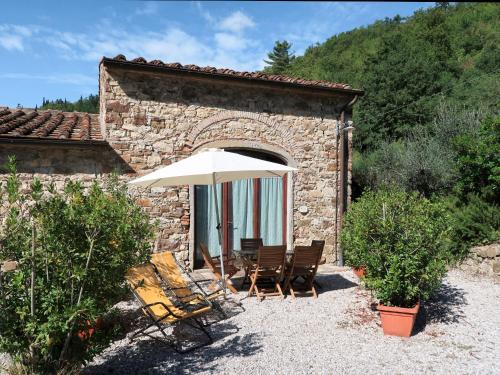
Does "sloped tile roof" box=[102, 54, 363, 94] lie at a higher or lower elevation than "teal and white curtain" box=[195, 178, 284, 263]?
Answer: higher

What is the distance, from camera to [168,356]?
147 inches

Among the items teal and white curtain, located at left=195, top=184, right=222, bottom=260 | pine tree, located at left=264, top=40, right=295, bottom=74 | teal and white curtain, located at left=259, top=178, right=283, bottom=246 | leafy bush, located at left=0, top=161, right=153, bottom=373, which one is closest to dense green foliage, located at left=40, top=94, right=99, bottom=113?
teal and white curtain, located at left=195, top=184, right=222, bottom=260

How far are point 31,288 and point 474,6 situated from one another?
48.5 meters

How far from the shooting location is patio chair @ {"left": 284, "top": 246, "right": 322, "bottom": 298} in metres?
5.41

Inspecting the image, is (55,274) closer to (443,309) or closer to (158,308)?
(158,308)

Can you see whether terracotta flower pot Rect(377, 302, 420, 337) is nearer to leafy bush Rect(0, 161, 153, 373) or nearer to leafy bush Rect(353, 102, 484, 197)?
leafy bush Rect(0, 161, 153, 373)

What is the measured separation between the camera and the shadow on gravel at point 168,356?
3.44m

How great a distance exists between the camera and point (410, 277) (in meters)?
4.25

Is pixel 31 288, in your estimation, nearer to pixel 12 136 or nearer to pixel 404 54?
pixel 12 136

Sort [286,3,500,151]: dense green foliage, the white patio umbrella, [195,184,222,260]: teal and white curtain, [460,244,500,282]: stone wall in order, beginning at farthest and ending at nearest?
[286,3,500,151]: dense green foliage → [195,184,222,260]: teal and white curtain → [460,244,500,282]: stone wall → the white patio umbrella

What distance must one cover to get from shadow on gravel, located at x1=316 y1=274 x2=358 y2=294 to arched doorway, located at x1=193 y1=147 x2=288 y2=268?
4.45 feet

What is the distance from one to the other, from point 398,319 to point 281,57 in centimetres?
4473

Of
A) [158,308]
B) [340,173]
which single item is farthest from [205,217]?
[158,308]

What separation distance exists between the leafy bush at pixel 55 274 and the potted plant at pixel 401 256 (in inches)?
115
